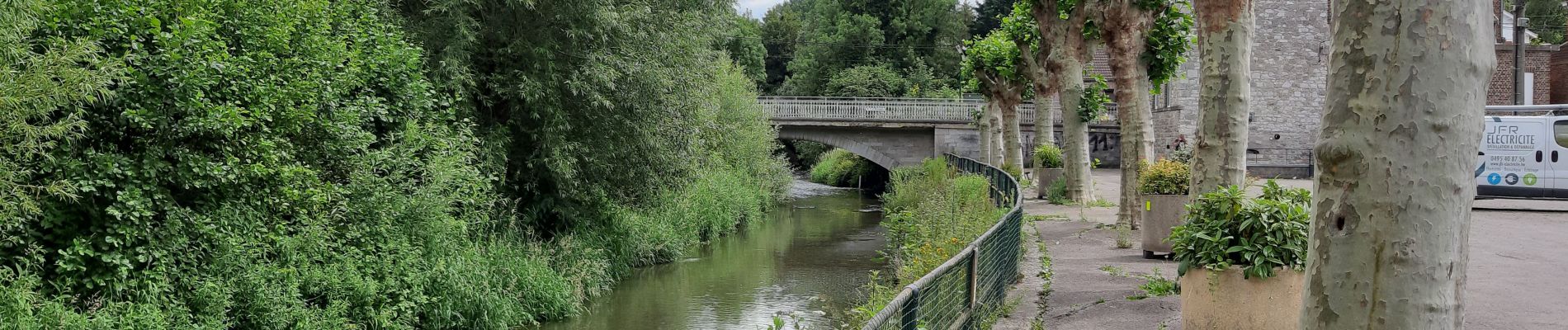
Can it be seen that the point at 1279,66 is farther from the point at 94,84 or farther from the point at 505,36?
the point at 94,84

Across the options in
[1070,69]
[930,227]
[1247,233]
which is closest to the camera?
[1247,233]

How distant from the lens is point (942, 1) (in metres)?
58.5

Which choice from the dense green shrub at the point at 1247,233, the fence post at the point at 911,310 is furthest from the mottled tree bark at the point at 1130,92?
the fence post at the point at 911,310

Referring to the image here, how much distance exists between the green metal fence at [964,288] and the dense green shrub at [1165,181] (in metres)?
1.77

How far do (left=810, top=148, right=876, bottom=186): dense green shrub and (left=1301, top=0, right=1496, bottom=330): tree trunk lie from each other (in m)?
41.1

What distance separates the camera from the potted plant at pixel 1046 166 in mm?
23641

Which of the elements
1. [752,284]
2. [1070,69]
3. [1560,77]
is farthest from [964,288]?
[1560,77]

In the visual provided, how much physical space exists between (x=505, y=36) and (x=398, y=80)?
7.36 feet

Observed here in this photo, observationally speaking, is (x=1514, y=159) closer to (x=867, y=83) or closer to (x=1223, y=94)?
(x=1223, y=94)

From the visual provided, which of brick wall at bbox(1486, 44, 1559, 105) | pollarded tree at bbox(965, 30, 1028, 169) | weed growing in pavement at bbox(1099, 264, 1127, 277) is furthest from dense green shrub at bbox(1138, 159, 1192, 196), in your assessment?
brick wall at bbox(1486, 44, 1559, 105)

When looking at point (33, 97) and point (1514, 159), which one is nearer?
point (33, 97)

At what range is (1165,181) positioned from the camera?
11.5 metres

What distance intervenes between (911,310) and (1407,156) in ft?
7.05

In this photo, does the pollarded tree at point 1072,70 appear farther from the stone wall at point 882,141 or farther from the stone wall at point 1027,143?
the stone wall at point 882,141
